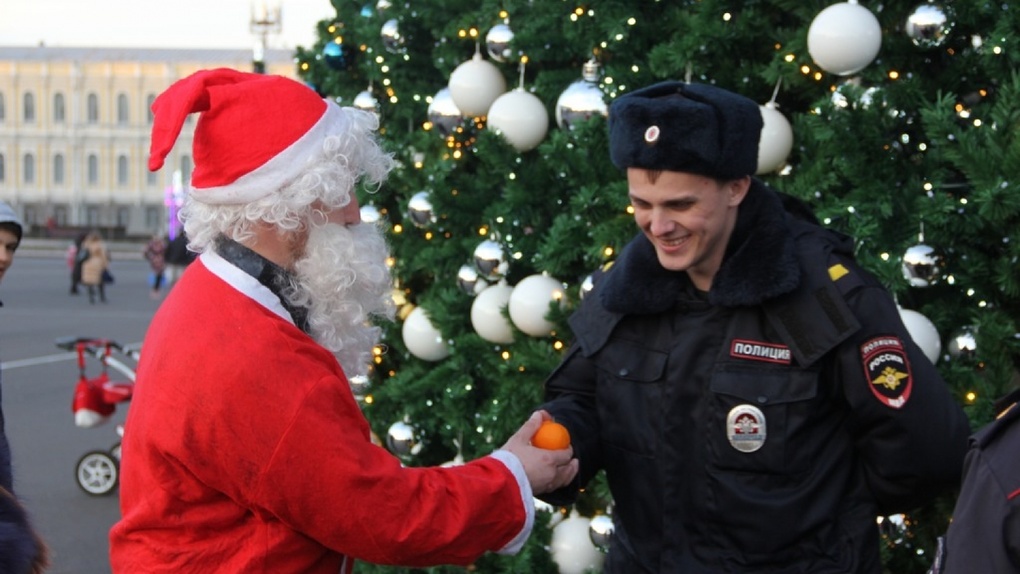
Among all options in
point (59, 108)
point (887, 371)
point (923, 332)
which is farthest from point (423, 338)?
point (59, 108)

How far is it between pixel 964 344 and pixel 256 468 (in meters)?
2.28

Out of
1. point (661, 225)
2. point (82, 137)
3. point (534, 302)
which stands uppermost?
point (82, 137)

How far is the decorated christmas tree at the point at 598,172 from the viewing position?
3.59 meters

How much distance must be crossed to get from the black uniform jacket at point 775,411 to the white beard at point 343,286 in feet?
2.19

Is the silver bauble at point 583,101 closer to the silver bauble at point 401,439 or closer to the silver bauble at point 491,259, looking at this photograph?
the silver bauble at point 491,259

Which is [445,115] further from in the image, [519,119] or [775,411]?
[775,411]

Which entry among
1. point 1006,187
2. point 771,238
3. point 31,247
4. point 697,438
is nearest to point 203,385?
point 697,438

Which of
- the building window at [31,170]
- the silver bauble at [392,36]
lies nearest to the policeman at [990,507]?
the silver bauble at [392,36]

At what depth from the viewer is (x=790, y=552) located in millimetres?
2768

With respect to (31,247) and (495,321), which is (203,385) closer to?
(495,321)

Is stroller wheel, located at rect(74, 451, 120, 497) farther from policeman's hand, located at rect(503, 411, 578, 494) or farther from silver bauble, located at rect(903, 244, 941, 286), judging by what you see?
silver bauble, located at rect(903, 244, 941, 286)

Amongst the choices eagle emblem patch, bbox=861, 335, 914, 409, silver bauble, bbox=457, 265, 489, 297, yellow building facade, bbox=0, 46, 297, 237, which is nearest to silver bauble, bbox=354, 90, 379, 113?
silver bauble, bbox=457, 265, 489, 297

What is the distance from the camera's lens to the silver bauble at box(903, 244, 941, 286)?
354 centimetres

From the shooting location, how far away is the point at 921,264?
11.6 ft
